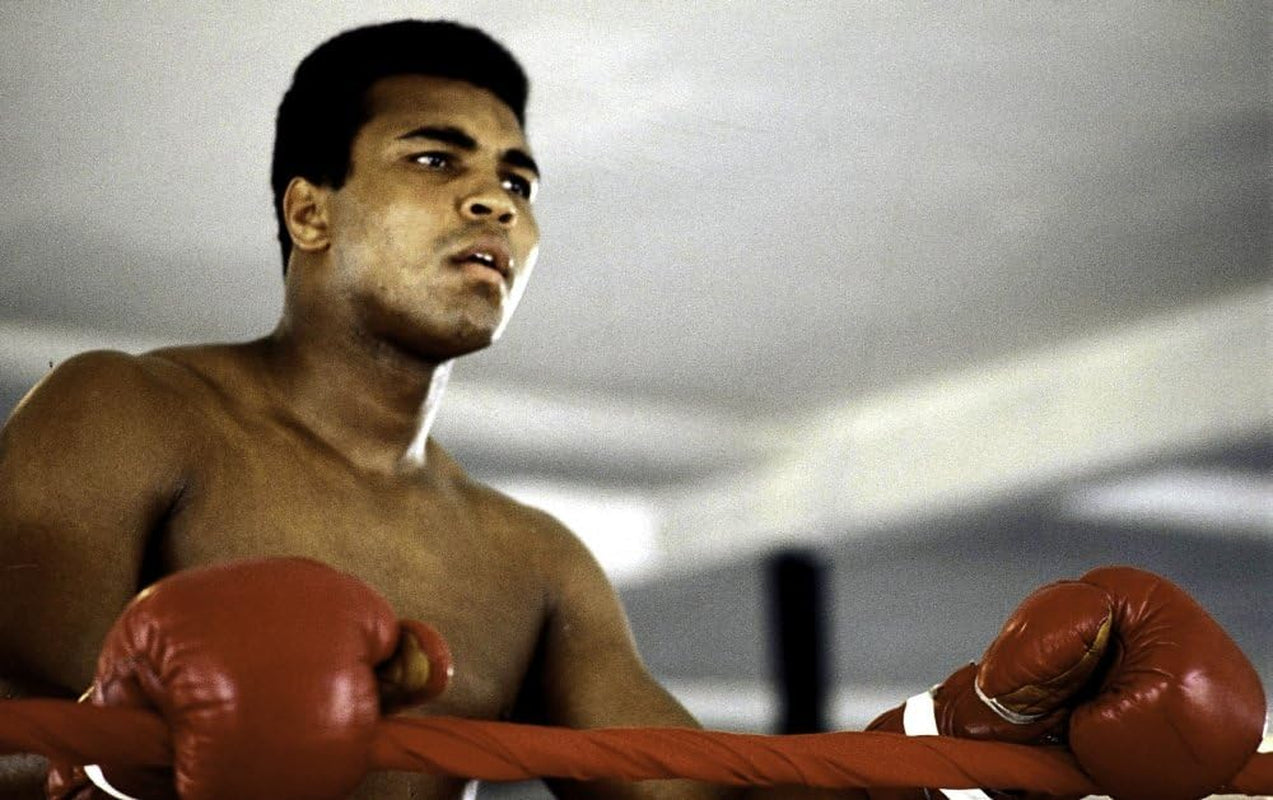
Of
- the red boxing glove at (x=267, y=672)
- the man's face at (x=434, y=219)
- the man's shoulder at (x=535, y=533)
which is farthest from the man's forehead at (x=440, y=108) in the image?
the red boxing glove at (x=267, y=672)

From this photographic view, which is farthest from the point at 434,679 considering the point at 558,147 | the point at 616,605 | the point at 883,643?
the point at 883,643

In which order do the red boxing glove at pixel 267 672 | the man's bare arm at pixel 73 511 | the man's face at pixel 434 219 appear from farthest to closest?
1. the man's face at pixel 434 219
2. the man's bare arm at pixel 73 511
3. the red boxing glove at pixel 267 672

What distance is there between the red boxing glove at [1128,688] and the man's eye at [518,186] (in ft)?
3.00

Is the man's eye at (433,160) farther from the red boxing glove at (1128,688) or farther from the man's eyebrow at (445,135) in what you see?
the red boxing glove at (1128,688)

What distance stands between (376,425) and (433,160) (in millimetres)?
318

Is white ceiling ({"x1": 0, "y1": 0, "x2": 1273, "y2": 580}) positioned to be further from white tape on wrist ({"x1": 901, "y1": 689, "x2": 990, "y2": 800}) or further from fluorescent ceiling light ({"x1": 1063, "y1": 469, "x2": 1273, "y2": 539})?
white tape on wrist ({"x1": 901, "y1": 689, "x2": 990, "y2": 800})

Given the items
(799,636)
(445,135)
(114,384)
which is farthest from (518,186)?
(799,636)

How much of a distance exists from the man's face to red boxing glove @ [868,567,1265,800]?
0.74 m

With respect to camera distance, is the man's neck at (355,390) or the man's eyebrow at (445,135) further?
the man's eyebrow at (445,135)

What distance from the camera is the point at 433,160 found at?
1990 millimetres

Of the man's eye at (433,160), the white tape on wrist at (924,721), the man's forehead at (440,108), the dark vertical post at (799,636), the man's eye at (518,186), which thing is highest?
the man's forehead at (440,108)

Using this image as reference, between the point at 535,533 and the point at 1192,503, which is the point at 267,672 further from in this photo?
the point at 1192,503

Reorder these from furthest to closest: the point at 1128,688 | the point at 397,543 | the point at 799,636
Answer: the point at 799,636, the point at 397,543, the point at 1128,688

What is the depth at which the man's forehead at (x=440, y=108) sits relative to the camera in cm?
202
